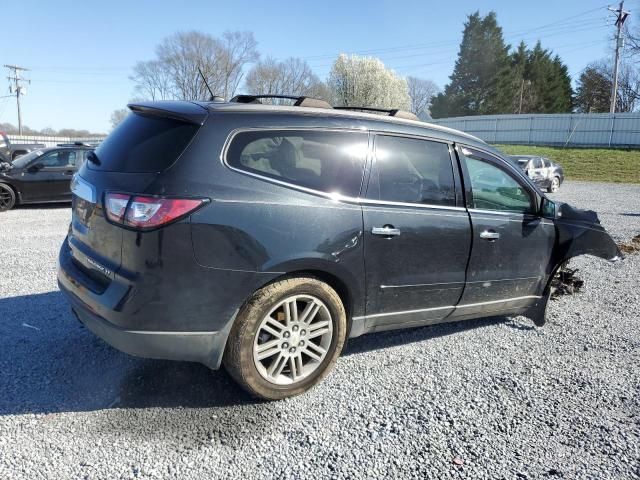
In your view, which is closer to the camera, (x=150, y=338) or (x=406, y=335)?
(x=150, y=338)

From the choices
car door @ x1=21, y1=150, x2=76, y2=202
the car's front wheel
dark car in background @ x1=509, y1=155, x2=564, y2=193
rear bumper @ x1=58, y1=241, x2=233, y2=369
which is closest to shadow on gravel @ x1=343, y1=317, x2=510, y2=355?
rear bumper @ x1=58, y1=241, x2=233, y2=369

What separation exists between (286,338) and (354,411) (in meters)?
0.61

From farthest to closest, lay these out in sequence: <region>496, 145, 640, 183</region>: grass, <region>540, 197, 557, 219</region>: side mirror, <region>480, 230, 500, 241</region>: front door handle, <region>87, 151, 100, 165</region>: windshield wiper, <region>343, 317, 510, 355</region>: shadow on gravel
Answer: <region>496, 145, 640, 183</region>: grass
<region>540, 197, 557, 219</region>: side mirror
<region>343, 317, 510, 355</region>: shadow on gravel
<region>480, 230, 500, 241</region>: front door handle
<region>87, 151, 100, 165</region>: windshield wiper

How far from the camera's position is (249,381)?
2.87 m

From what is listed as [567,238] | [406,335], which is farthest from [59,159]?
[567,238]

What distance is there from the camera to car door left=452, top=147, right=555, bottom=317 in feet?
12.3

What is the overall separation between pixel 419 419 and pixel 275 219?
1.49 metres

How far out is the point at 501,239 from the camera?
12.6 feet

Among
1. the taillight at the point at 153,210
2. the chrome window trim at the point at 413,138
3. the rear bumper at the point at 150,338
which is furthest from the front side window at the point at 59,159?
the chrome window trim at the point at 413,138

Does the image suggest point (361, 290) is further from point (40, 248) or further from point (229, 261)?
point (40, 248)

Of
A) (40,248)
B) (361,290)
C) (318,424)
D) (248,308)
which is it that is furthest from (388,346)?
(40,248)

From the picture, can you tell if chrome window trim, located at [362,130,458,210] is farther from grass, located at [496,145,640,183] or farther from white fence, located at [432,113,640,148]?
white fence, located at [432,113,640,148]

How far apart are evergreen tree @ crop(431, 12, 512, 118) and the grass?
82.2 ft

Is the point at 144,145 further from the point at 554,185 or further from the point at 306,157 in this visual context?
the point at 554,185
